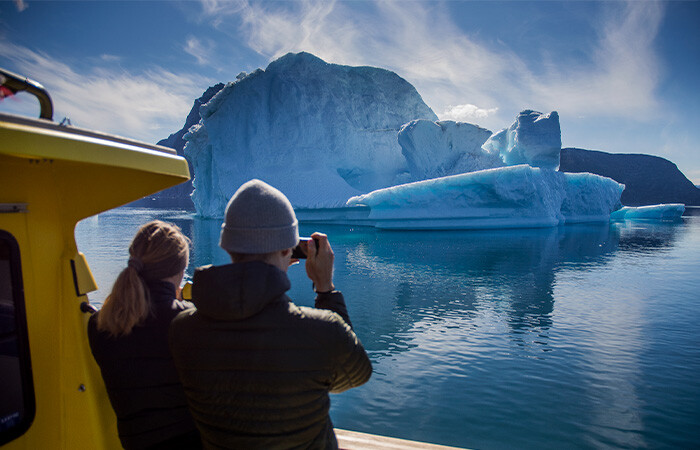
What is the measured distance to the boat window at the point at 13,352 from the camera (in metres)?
1.01

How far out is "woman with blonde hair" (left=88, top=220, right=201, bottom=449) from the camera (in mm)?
1010

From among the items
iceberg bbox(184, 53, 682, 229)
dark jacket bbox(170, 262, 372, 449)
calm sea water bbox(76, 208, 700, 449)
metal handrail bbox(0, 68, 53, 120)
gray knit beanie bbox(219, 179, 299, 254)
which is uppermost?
iceberg bbox(184, 53, 682, 229)

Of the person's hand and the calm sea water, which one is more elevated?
the person's hand

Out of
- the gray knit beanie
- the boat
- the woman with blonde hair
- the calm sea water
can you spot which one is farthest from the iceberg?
the gray knit beanie

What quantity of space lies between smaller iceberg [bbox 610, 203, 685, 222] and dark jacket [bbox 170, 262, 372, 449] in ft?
95.0

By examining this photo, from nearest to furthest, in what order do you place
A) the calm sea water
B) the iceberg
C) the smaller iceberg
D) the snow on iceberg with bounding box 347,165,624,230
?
the calm sea water, the snow on iceberg with bounding box 347,165,624,230, the iceberg, the smaller iceberg

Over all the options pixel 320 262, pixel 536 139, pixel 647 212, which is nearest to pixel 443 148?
pixel 536 139

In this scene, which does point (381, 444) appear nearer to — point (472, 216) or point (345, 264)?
point (345, 264)

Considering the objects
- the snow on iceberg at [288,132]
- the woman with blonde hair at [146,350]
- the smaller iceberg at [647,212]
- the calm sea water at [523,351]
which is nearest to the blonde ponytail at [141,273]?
the woman with blonde hair at [146,350]

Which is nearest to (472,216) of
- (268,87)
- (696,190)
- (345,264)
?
(345,264)

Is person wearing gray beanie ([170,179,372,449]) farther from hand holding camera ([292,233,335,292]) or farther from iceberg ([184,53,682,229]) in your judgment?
iceberg ([184,53,682,229])

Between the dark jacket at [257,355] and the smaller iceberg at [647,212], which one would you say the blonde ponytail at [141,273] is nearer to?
the dark jacket at [257,355]

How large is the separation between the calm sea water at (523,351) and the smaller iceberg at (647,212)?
19640 millimetres

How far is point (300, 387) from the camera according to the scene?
766 millimetres
